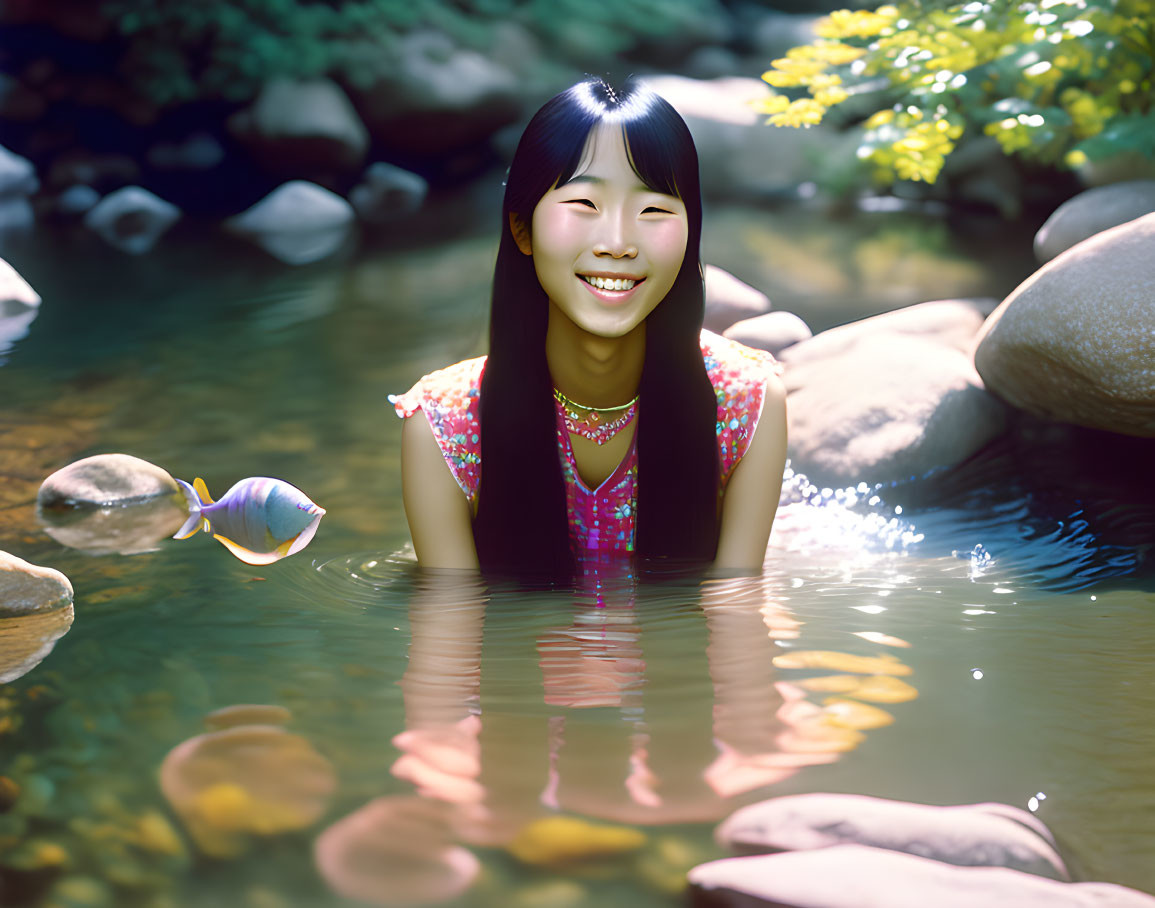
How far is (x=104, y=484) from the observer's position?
4.14 metres

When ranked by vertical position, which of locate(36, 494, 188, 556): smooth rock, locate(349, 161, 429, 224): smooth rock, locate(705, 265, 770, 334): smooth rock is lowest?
locate(36, 494, 188, 556): smooth rock

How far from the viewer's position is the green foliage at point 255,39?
1511 cm

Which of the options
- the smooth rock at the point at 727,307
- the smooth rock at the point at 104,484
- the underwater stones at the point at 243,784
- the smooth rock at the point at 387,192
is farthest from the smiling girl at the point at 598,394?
the smooth rock at the point at 387,192

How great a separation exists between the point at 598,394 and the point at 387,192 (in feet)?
40.0

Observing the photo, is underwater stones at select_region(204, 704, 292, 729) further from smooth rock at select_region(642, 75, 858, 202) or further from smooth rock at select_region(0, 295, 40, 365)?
smooth rock at select_region(642, 75, 858, 202)

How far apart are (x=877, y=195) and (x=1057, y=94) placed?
5801 mm

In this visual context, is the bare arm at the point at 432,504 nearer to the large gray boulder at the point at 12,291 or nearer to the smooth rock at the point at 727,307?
the smooth rock at the point at 727,307

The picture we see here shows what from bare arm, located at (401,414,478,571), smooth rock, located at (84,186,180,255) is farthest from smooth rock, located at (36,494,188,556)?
smooth rock, located at (84,186,180,255)

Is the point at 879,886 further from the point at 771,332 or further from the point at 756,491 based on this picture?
the point at 771,332

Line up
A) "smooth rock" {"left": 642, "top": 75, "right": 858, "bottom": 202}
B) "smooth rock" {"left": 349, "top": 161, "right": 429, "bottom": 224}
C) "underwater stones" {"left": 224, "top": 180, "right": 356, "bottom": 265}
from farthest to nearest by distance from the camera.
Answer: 1. "smooth rock" {"left": 349, "top": 161, "right": 429, "bottom": 224}
2. "smooth rock" {"left": 642, "top": 75, "right": 858, "bottom": 202}
3. "underwater stones" {"left": 224, "top": 180, "right": 356, "bottom": 265}

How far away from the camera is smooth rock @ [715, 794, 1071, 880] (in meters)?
1.92

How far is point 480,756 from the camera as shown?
232 centimetres

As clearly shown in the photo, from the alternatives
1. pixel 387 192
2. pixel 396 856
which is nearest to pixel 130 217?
pixel 387 192

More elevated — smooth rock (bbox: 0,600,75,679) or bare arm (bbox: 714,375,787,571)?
bare arm (bbox: 714,375,787,571)
